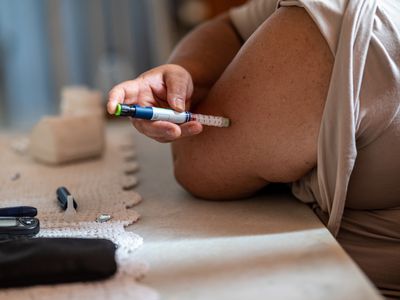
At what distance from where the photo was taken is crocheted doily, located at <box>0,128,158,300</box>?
0.50 m

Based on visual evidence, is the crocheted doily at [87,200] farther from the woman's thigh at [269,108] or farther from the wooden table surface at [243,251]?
the woman's thigh at [269,108]

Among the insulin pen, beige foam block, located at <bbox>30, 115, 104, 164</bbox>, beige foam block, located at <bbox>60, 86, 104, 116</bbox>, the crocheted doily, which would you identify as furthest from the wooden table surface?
beige foam block, located at <bbox>60, 86, 104, 116</bbox>

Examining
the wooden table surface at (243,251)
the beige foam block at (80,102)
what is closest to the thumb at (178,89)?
the wooden table surface at (243,251)

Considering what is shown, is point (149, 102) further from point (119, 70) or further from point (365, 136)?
point (119, 70)

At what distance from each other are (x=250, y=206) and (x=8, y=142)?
29.8 inches

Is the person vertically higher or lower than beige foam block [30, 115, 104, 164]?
higher

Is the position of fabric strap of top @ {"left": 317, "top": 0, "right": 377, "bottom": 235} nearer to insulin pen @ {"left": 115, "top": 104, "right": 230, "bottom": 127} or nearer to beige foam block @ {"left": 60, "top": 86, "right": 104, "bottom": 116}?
insulin pen @ {"left": 115, "top": 104, "right": 230, "bottom": 127}

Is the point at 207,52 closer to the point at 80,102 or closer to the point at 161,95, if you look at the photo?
the point at 161,95

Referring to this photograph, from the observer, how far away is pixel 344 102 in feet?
1.99

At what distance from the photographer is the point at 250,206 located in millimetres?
749

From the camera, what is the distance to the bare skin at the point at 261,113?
2.13ft

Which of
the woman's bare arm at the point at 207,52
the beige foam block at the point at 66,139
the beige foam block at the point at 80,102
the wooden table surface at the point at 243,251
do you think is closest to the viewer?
the wooden table surface at the point at 243,251

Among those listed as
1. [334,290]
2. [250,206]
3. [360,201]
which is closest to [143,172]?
[250,206]

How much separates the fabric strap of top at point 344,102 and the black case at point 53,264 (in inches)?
10.8
